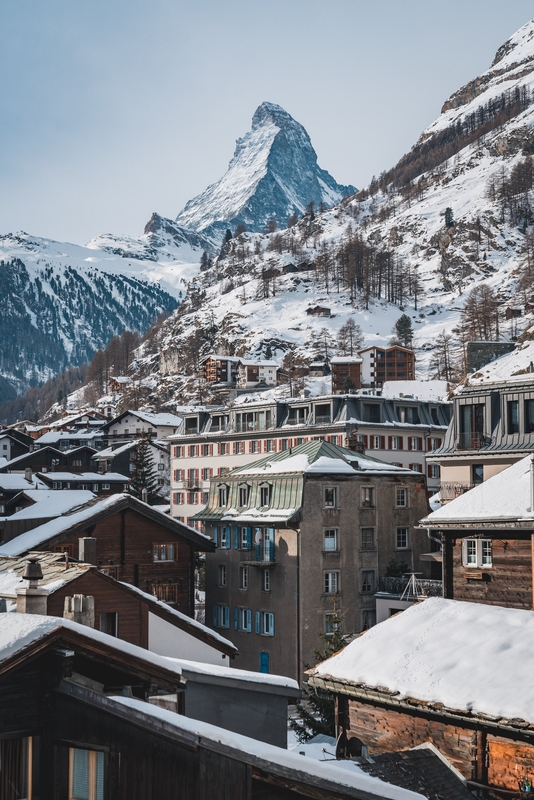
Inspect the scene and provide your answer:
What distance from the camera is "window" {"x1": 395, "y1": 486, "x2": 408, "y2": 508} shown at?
203 feet

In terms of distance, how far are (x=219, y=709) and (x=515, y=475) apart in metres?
13.3

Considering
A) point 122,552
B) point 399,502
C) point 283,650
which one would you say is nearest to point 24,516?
point 122,552

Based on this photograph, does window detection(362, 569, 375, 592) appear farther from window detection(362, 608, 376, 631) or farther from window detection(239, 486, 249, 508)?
window detection(239, 486, 249, 508)

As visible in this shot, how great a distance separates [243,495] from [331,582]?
916 centimetres

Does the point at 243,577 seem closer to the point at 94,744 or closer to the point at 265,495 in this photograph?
the point at 265,495

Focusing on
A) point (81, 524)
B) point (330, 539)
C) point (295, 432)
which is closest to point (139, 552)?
point (81, 524)

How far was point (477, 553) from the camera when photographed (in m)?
30.0

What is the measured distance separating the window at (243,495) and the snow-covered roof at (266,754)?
50.3 meters

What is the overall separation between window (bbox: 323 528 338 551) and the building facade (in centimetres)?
3171

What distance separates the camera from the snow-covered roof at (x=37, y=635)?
11000 mm

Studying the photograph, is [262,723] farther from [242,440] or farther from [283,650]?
[242,440]

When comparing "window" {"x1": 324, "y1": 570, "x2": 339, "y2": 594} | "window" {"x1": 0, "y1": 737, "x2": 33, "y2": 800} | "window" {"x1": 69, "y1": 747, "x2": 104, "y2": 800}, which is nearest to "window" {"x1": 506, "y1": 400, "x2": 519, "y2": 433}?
"window" {"x1": 324, "y1": 570, "x2": 339, "y2": 594}

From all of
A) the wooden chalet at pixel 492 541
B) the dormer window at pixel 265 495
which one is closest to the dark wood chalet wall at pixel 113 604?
the wooden chalet at pixel 492 541

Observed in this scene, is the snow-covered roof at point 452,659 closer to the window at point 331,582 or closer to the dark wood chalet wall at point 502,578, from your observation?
the dark wood chalet wall at point 502,578
